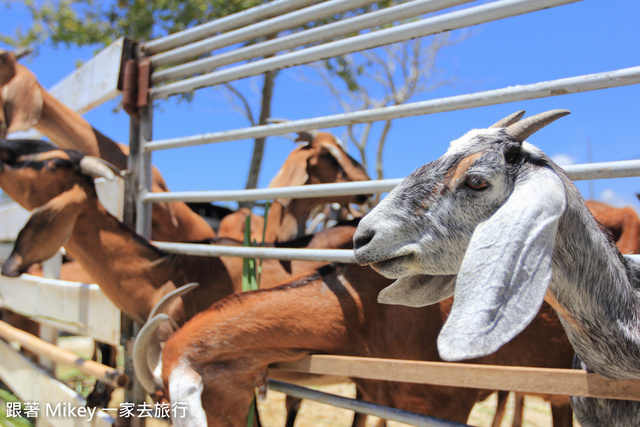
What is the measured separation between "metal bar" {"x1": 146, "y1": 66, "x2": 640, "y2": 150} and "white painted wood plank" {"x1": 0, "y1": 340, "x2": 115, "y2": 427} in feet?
6.06

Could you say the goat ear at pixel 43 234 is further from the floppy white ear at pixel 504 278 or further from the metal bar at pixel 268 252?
the floppy white ear at pixel 504 278

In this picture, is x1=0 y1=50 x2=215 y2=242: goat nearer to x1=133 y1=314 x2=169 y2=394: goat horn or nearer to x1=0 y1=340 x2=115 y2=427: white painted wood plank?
x1=0 y1=340 x2=115 y2=427: white painted wood plank

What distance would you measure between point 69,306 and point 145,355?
1.76 metres

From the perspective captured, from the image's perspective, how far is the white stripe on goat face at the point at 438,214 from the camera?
1.32m

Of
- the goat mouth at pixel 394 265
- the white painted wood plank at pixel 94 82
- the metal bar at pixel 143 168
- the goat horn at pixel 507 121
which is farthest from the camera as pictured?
the white painted wood plank at pixel 94 82

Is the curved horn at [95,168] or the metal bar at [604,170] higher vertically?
the curved horn at [95,168]

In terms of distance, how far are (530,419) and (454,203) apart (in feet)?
13.3

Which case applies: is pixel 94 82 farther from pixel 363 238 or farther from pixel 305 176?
pixel 363 238

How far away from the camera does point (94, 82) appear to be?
3.81m

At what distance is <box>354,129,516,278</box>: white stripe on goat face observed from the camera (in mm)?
1323

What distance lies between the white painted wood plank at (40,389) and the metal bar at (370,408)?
1206 mm

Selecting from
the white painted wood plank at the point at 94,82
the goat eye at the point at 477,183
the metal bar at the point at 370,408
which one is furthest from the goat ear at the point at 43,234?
the goat eye at the point at 477,183

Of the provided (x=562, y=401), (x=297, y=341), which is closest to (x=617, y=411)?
(x=297, y=341)

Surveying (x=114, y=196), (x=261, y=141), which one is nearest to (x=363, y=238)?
(x=114, y=196)
